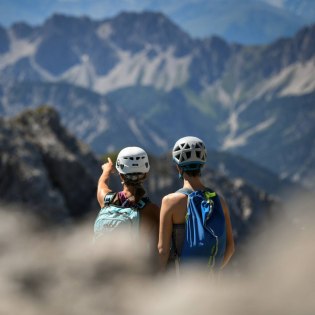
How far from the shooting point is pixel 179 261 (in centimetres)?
732

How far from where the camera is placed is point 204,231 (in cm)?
743

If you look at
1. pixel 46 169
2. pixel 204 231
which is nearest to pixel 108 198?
pixel 204 231

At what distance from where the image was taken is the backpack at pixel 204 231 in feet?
24.1

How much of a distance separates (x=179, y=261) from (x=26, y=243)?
12.7 feet

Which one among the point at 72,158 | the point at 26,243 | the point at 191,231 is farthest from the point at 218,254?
the point at 72,158

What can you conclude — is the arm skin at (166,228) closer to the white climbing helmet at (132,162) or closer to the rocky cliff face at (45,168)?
the white climbing helmet at (132,162)

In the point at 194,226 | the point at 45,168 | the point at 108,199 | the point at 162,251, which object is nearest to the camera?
the point at 162,251

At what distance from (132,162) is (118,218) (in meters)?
0.86

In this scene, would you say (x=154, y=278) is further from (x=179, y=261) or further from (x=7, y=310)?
(x=179, y=261)

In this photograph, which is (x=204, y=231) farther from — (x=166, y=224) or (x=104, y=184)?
(x=104, y=184)

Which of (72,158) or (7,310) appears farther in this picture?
(72,158)

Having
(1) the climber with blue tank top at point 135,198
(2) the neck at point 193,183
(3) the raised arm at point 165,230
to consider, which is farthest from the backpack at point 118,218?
(2) the neck at point 193,183

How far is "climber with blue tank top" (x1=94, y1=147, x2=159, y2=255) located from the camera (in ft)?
25.0

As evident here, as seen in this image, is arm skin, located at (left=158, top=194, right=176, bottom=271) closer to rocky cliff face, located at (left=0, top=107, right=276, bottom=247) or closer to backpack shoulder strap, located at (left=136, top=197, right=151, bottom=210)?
backpack shoulder strap, located at (left=136, top=197, right=151, bottom=210)
